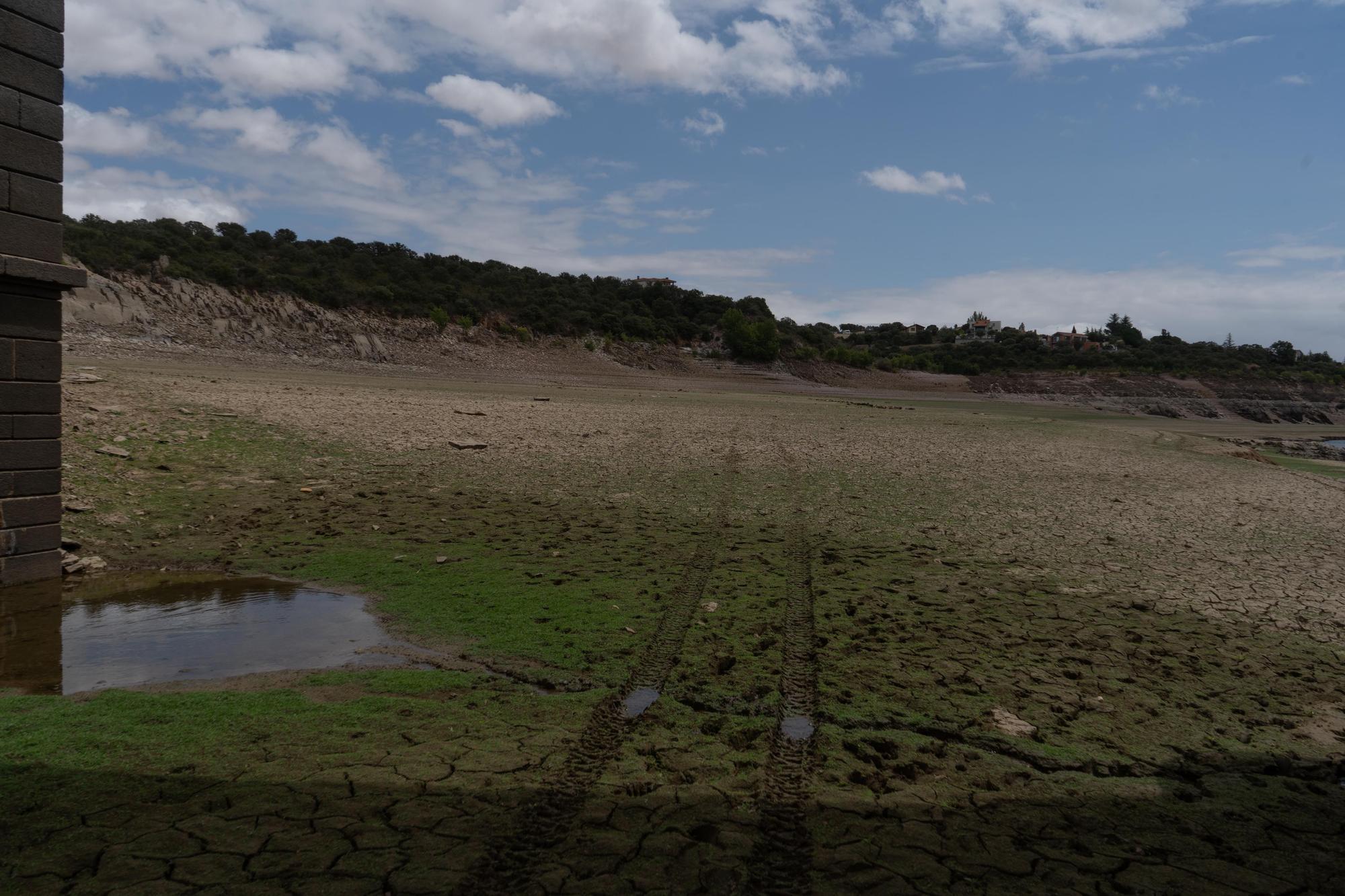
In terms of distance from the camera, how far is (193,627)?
6344 mm

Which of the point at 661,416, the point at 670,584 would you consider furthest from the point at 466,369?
the point at 670,584

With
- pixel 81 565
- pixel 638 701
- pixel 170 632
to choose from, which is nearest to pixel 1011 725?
pixel 638 701

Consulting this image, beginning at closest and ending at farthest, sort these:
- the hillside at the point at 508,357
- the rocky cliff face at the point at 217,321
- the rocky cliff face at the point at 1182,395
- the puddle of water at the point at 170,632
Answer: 1. the puddle of water at the point at 170,632
2. the rocky cliff face at the point at 217,321
3. the hillside at the point at 508,357
4. the rocky cliff face at the point at 1182,395

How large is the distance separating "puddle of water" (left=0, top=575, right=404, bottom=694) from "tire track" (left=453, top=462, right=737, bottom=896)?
1730mm

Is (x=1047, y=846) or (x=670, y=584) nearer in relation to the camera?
(x=1047, y=846)

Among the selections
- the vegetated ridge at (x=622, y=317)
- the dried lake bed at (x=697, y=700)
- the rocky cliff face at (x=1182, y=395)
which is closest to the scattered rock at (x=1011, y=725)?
the dried lake bed at (x=697, y=700)

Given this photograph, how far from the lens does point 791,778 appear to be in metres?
4.19

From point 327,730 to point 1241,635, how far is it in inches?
264

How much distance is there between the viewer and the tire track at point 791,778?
3350 mm

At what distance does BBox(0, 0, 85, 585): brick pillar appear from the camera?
6.93 meters

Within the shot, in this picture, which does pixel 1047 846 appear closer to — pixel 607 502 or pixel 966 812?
pixel 966 812

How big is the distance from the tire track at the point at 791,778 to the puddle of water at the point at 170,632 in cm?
268

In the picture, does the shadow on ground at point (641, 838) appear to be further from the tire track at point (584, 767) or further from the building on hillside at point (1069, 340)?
the building on hillside at point (1069, 340)

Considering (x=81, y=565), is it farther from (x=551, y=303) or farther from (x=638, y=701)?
(x=551, y=303)
